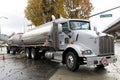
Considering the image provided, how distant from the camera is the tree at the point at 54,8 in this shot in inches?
1288

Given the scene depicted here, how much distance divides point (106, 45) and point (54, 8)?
22060mm

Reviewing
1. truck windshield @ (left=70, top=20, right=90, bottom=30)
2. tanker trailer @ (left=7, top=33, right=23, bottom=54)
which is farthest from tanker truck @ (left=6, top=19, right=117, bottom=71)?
tanker trailer @ (left=7, top=33, right=23, bottom=54)

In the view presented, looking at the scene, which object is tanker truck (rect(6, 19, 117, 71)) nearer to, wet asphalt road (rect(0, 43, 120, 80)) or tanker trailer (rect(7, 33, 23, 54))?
wet asphalt road (rect(0, 43, 120, 80))

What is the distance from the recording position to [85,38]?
12477 millimetres

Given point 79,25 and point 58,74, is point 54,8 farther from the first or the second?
point 58,74

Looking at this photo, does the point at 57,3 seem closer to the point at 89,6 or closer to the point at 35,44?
the point at 89,6

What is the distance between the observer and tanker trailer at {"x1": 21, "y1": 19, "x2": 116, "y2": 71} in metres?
11.9

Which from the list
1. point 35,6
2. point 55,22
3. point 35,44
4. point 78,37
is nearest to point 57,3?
point 35,6

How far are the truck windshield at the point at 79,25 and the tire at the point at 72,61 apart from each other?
1584 mm

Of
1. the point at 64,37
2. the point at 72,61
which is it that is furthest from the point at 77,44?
the point at 64,37

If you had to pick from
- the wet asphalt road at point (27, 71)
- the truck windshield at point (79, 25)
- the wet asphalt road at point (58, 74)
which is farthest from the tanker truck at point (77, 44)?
the wet asphalt road at point (27, 71)

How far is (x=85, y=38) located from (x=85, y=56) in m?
1.17

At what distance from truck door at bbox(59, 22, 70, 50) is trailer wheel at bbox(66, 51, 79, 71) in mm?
1028

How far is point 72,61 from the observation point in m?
12.5
